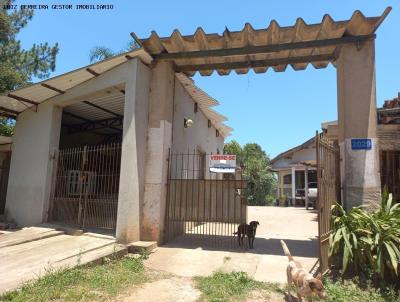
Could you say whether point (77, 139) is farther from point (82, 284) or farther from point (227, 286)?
point (227, 286)

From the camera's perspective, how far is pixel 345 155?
6.17 meters

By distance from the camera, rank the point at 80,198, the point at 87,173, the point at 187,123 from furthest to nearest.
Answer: the point at 187,123 < the point at 87,173 < the point at 80,198

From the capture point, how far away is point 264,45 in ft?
22.9

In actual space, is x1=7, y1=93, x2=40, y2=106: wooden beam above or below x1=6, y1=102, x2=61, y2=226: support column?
above

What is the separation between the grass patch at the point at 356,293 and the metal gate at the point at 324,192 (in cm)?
39

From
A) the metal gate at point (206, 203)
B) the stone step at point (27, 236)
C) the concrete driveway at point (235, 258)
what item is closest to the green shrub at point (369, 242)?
the concrete driveway at point (235, 258)

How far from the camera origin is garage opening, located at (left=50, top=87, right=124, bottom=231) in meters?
8.42

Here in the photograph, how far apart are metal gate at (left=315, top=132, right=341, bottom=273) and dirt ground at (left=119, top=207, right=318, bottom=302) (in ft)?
2.19

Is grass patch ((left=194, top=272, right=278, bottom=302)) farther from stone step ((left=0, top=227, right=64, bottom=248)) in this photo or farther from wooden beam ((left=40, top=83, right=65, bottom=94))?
wooden beam ((left=40, top=83, right=65, bottom=94))

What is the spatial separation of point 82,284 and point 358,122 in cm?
564

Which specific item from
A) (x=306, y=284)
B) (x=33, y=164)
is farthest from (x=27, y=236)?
(x=306, y=284)

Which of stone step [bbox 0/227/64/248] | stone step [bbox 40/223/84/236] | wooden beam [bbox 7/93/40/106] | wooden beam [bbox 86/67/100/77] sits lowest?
stone step [bbox 0/227/64/248]

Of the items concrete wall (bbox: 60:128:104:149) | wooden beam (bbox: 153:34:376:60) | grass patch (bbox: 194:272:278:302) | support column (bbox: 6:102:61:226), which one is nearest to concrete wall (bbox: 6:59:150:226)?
support column (bbox: 6:102:61:226)

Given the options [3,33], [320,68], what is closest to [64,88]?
[320,68]
